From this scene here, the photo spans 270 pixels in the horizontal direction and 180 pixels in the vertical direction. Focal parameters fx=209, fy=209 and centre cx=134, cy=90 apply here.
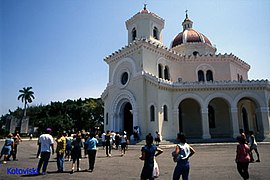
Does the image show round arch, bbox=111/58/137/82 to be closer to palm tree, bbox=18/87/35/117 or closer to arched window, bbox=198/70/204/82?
arched window, bbox=198/70/204/82

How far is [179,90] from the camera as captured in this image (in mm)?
22344

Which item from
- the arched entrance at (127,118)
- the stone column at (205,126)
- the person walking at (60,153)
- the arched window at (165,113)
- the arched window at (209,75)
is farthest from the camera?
the arched window at (209,75)

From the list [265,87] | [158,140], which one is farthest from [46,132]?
[265,87]

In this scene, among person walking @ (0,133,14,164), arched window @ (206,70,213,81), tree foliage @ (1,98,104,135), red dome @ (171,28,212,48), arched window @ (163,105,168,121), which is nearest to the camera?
person walking @ (0,133,14,164)

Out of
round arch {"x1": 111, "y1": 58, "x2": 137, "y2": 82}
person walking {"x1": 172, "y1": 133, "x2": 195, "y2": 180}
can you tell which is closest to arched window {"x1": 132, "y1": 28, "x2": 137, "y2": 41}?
round arch {"x1": 111, "y1": 58, "x2": 137, "y2": 82}

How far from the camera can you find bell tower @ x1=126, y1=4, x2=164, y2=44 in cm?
2639

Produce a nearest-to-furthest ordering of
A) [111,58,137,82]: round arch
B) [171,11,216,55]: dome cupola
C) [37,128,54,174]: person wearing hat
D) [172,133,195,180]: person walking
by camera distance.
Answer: [172,133,195,180]: person walking < [37,128,54,174]: person wearing hat < [111,58,137,82]: round arch < [171,11,216,55]: dome cupola

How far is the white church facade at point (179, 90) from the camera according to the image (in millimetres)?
21453

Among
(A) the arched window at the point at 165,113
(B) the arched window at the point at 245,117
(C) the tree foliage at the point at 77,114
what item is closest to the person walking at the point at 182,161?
(A) the arched window at the point at 165,113

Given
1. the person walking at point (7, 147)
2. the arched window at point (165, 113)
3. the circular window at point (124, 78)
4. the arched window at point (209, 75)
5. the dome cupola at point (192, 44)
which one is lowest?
the person walking at point (7, 147)

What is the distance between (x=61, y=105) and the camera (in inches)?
1939

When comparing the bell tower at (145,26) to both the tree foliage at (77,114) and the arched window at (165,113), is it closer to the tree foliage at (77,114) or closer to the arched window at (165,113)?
the arched window at (165,113)

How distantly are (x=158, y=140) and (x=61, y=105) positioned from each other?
3654 centimetres

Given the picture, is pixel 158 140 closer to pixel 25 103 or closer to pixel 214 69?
pixel 214 69
